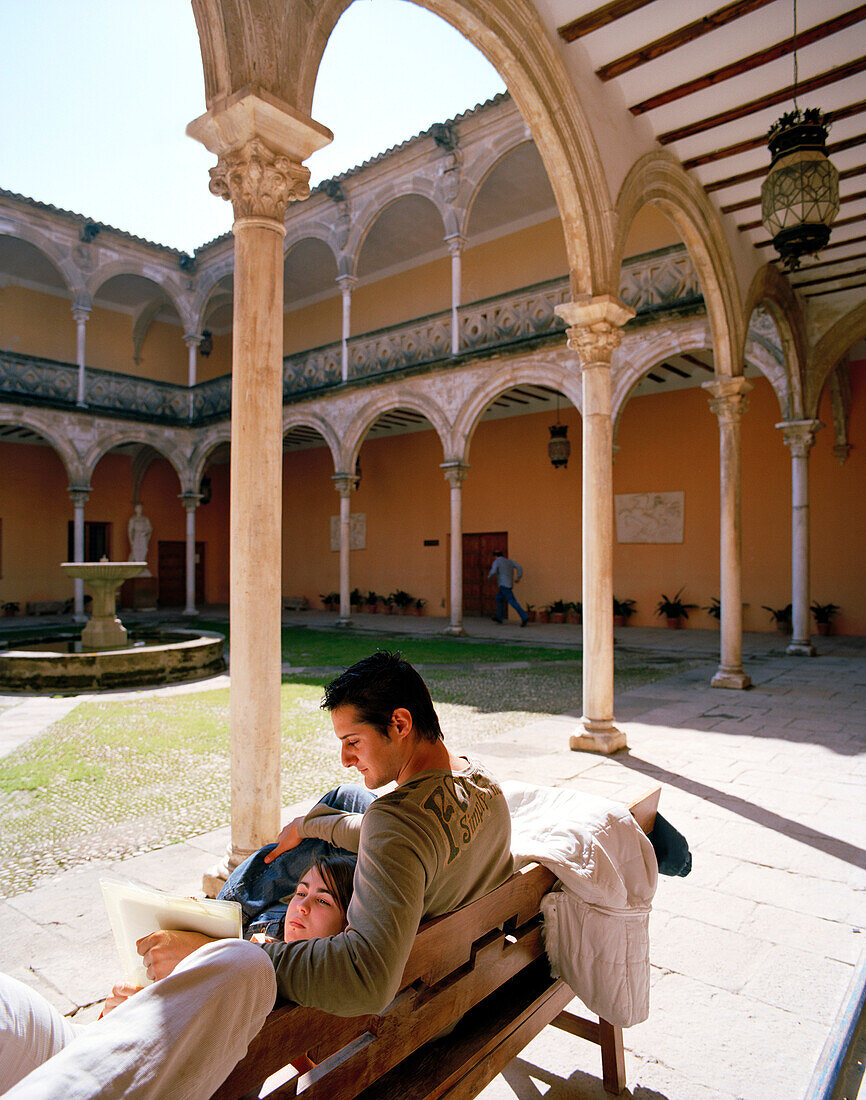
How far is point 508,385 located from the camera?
12.6 metres

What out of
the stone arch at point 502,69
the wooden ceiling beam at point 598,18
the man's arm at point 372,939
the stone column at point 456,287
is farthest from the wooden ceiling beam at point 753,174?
the stone column at point 456,287

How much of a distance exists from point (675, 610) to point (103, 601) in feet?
33.0

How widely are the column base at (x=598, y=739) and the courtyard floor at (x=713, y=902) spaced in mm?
A: 113

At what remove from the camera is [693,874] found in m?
2.94

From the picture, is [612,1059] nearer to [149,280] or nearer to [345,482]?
[345,482]

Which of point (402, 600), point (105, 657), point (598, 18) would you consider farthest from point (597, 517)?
point (402, 600)

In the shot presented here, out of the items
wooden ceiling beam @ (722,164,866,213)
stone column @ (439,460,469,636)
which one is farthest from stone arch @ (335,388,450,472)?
wooden ceiling beam @ (722,164,866,213)

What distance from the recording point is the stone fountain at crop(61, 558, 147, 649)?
910 centimetres

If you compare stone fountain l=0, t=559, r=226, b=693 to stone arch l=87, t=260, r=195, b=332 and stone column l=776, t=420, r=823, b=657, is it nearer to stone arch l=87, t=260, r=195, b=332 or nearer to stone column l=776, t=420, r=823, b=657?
stone column l=776, t=420, r=823, b=657

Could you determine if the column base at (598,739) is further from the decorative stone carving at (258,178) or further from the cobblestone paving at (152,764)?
the decorative stone carving at (258,178)

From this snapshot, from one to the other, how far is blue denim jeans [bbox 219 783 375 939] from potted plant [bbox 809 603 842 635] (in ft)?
40.1

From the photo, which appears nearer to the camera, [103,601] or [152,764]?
[152,764]

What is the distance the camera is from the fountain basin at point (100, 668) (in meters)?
7.69

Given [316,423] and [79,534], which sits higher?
[316,423]
